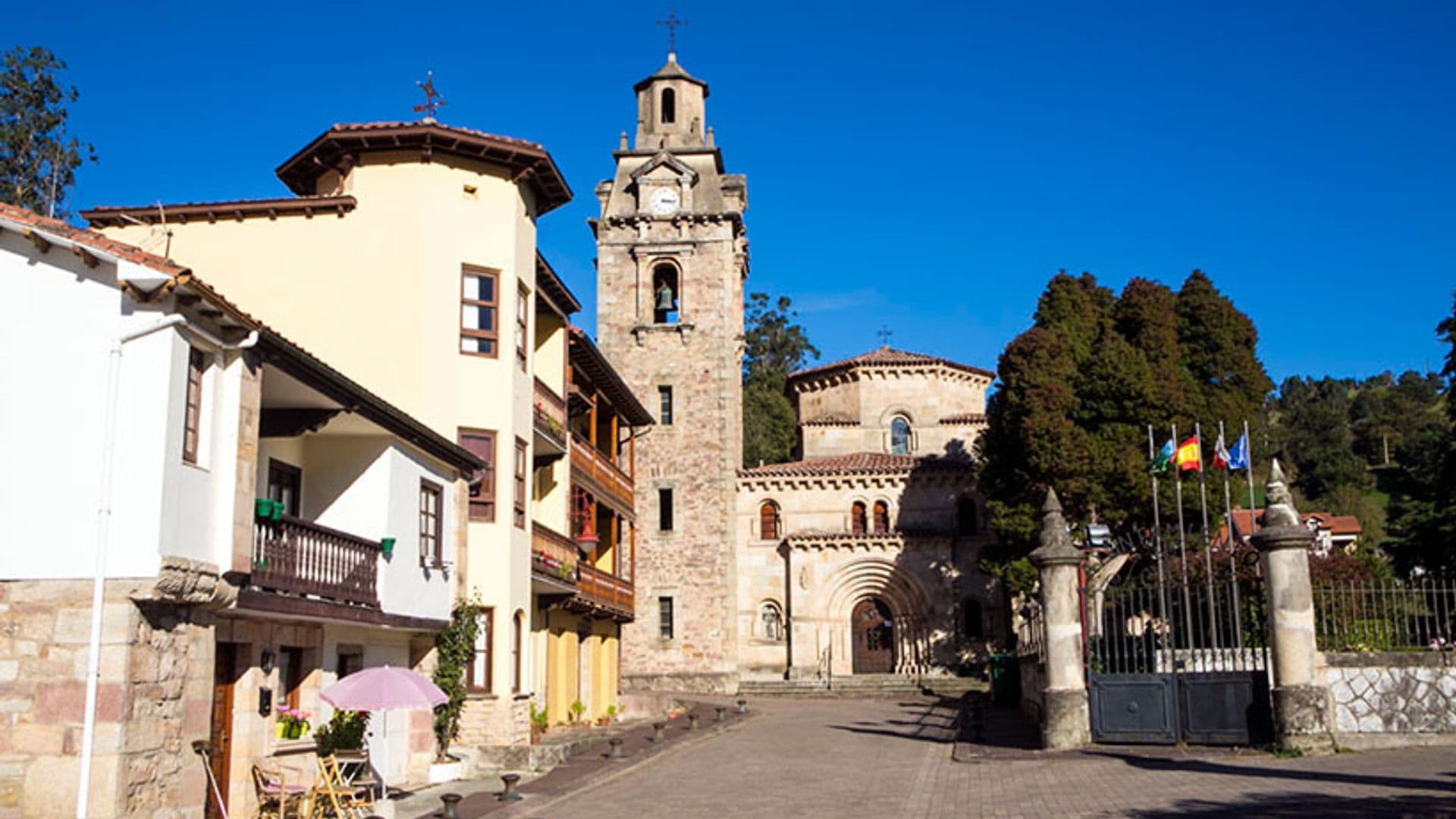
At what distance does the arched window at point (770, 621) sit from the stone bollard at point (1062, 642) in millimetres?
27455

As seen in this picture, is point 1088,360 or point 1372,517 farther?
point 1372,517

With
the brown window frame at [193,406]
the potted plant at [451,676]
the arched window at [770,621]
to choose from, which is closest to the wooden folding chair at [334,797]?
the brown window frame at [193,406]

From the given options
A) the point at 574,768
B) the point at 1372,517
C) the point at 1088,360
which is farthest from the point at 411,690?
the point at 1372,517

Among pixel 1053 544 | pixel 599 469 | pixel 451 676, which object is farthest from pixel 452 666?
pixel 599 469

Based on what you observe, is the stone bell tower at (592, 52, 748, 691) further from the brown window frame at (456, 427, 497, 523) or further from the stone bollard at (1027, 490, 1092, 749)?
the stone bollard at (1027, 490, 1092, 749)

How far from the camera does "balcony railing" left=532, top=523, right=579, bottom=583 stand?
25.8m

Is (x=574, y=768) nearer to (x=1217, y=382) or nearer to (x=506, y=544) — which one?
(x=506, y=544)

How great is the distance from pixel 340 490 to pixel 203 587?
527cm

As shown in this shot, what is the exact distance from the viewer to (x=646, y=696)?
36.7m

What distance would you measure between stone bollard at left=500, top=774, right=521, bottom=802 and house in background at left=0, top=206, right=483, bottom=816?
10.6 feet

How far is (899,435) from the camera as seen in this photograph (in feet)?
180

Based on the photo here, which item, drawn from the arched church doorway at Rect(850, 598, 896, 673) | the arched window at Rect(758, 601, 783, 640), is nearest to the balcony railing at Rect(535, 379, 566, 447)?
the arched window at Rect(758, 601, 783, 640)

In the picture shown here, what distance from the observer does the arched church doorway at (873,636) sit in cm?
4997

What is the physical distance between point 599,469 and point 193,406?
19.6 m
